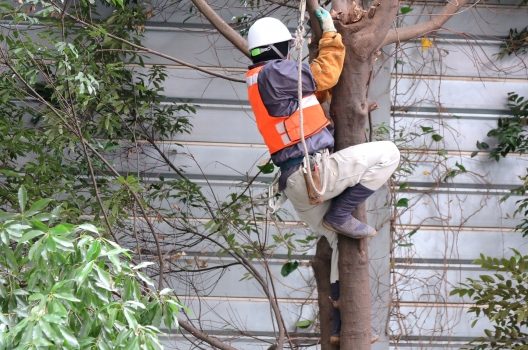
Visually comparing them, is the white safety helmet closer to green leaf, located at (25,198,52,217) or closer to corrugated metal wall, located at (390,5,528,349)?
green leaf, located at (25,198,52,217)

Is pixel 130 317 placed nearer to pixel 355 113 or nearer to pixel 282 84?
pixel 282 84

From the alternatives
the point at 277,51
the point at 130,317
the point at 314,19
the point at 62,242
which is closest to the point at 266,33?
the point at 277,51

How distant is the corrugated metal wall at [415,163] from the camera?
22.9 feet

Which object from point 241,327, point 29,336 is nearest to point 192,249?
point 241,327

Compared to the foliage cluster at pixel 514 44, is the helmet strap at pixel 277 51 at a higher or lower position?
lower

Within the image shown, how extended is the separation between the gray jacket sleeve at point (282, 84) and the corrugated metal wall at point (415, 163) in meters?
2.69

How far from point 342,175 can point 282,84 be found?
52 cm

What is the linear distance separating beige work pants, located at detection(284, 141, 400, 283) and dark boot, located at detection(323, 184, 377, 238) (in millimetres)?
44

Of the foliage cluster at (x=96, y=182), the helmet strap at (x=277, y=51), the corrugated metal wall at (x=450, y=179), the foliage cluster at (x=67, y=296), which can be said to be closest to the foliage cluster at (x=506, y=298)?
the corrugated metal wall at (x=450, y=179)

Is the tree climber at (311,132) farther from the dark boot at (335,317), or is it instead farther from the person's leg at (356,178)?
the dark boot at (335,317)

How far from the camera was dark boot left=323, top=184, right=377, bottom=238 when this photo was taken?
4.29 m

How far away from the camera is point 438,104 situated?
725cm

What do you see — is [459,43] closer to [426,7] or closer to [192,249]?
[426,7]

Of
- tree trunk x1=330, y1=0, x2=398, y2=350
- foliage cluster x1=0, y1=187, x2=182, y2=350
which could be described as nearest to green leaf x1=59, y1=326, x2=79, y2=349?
foliage cluster x1=0, y1=187, x2=182, y2=350
